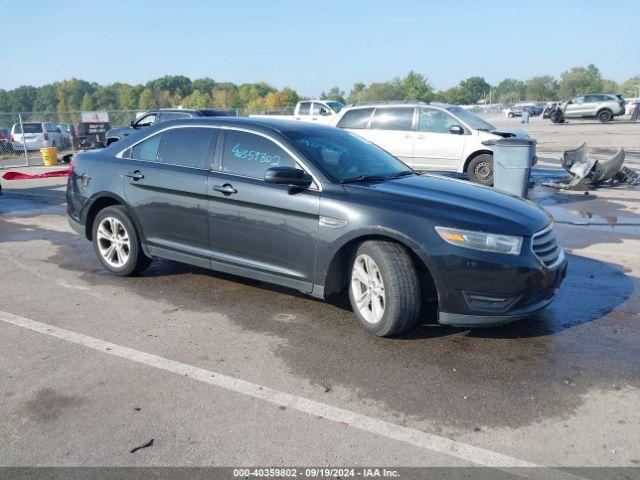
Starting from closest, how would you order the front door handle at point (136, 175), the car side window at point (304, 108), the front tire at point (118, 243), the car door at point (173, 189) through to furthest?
the car door at point (173, 189) → the front door handle at point (136, 175) → the front tire at point (118, 243) → the car side window at point (304, 108)

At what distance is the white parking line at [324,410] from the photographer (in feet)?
9.33

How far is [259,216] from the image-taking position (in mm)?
4809

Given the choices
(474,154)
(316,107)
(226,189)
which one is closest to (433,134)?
(474,154)

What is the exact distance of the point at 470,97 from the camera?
457ft

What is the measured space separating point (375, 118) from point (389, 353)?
29.2ft

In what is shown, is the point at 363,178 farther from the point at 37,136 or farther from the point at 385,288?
the point at 37,136

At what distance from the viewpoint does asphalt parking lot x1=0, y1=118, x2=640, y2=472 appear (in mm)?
2967

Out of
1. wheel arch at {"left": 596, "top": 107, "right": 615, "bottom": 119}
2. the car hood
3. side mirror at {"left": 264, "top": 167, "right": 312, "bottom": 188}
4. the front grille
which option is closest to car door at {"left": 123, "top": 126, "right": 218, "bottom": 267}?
side mirror at {"left": 264, "top": 167, "right": 312, "bottom": 188}

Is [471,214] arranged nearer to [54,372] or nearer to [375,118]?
[54,372]

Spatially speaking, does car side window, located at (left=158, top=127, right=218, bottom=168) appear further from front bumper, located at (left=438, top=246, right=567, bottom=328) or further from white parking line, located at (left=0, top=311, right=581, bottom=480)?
front bumper, located at (left=438, top=246, right=567, bottom=328)

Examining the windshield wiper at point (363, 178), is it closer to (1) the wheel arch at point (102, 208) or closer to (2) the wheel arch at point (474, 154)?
(1) the wheel arch at point (102, 208)

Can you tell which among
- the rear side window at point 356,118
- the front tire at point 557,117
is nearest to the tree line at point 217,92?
the front tire at point 557,117

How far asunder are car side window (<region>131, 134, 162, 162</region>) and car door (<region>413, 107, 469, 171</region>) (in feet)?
23.6

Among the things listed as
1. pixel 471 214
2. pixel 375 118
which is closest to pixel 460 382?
pixel 471 214
